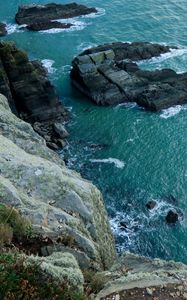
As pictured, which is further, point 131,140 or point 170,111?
point 170,111

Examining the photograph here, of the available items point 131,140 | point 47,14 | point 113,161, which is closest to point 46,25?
point 47,14

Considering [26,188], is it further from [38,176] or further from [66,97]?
[66,97]

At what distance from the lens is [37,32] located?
81062mm

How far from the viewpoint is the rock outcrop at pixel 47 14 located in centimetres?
8244

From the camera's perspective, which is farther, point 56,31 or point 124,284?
point 56,31

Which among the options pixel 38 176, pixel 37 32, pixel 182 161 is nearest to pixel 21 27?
pixel 37 32

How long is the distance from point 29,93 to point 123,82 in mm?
12228

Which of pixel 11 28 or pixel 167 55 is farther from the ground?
pixel 11 28

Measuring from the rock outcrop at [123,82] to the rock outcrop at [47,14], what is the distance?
14.8 m

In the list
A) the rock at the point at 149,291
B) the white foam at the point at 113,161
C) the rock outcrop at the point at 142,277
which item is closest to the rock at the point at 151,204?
the white foam at the point at 113,161

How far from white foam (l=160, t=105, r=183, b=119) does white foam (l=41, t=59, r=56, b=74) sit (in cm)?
1783

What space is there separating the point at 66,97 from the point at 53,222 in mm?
45010

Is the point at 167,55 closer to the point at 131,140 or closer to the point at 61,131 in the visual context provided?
the point at 131,140

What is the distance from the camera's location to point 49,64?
7175 cm
